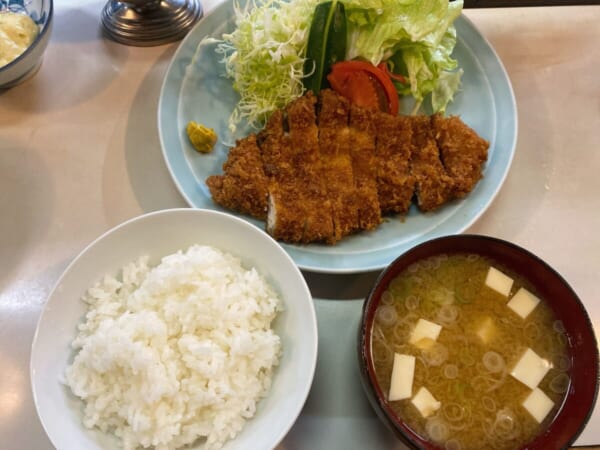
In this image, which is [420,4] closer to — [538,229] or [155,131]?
[538,229]

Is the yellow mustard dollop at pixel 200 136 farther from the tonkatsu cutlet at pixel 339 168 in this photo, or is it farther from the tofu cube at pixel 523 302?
the tofu cube at pixel 523 302

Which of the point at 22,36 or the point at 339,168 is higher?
the point at 22,36

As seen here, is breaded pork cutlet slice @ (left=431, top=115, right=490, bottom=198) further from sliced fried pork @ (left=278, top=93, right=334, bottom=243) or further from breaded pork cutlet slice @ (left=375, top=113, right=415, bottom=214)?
sliced fried pork @ (left=278, top=93, right=334, bottom=243)

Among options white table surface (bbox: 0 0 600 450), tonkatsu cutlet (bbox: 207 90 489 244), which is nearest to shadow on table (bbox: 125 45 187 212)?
white table surface (bbox: 0 0 600 450)

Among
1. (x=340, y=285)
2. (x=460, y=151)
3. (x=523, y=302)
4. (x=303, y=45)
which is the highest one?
(x=303, y=45)

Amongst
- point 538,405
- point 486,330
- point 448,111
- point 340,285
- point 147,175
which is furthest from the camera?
point 448,111

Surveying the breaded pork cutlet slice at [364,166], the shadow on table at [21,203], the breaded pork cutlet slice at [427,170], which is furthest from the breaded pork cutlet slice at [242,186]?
the shadow on table at [21,203]

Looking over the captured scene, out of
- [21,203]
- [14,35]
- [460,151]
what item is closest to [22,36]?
[14,35]

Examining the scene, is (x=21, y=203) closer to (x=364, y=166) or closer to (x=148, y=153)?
(x=148, y=153)
